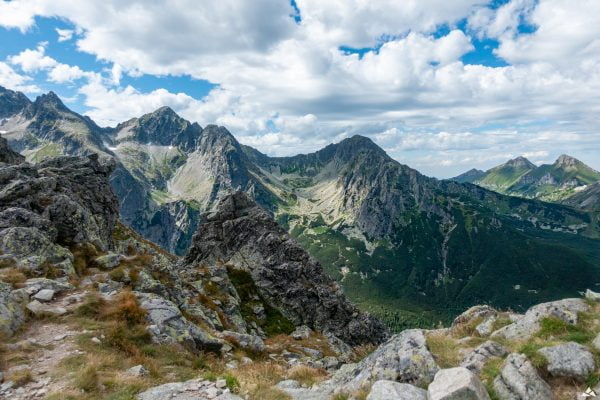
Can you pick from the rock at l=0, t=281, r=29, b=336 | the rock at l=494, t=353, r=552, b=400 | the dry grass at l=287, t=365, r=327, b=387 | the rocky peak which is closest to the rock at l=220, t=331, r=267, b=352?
the dry grass at l=287, t=365, r=327, b=387

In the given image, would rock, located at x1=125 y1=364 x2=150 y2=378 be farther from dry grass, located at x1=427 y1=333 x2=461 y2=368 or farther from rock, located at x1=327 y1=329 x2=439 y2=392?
dry grass, located at x1=427 y1=333 x2=461 y2=368

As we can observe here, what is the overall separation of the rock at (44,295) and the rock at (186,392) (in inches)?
483

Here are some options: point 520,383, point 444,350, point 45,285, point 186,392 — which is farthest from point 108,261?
point 520,383

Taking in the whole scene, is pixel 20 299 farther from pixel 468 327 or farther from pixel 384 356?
pixel 468 327

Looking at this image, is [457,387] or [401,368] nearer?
[457,387]

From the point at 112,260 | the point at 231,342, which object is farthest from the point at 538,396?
the point at 112,260

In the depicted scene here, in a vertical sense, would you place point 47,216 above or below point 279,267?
above

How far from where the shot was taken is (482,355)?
1488 centimetres

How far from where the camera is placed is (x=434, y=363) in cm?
1360

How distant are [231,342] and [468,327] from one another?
1681 cm

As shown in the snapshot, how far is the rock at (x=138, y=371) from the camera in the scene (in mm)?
14891

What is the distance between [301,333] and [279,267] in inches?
679

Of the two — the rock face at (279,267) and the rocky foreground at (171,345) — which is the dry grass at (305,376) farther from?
the rock face at (279,267)

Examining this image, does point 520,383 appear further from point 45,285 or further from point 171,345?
point 45,285
